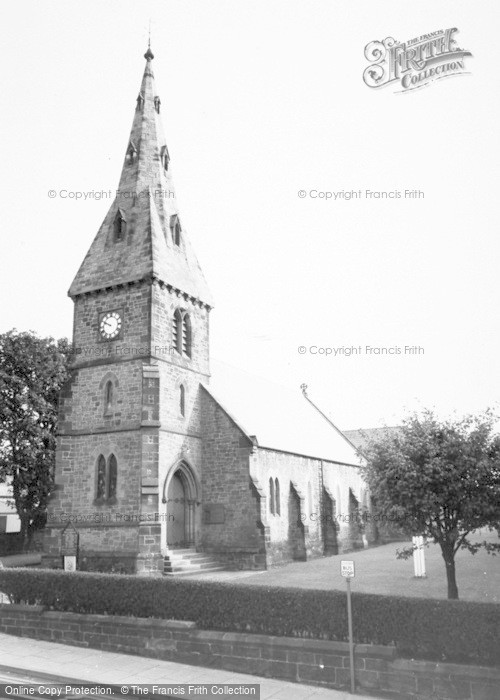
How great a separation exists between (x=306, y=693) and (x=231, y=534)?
1677cm

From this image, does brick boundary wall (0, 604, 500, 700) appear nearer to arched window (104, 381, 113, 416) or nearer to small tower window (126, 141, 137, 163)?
arched window (104, 381, 113, 416)

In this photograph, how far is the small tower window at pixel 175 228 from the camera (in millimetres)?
30219

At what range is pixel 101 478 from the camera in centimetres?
2597

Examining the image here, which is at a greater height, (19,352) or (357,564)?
(19,352)

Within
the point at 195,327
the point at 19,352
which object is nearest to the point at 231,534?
the point at 195,327

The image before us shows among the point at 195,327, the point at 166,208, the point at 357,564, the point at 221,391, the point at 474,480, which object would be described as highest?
the point at 166,208

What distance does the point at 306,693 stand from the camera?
34.7ft

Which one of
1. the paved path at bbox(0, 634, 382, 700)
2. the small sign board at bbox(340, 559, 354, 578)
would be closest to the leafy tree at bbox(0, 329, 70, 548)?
the paved path at bbox(0, 634, 382, 700)

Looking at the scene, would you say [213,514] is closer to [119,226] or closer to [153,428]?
[153,428]

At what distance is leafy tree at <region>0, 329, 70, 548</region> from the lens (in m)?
37.9

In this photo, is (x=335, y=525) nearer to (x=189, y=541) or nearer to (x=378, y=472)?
(x=189, y=541)

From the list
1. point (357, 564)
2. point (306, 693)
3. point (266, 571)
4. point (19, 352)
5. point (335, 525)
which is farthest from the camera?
point (19, 352)

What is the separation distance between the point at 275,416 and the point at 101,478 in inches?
549

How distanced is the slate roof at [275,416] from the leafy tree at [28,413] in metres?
11.4
